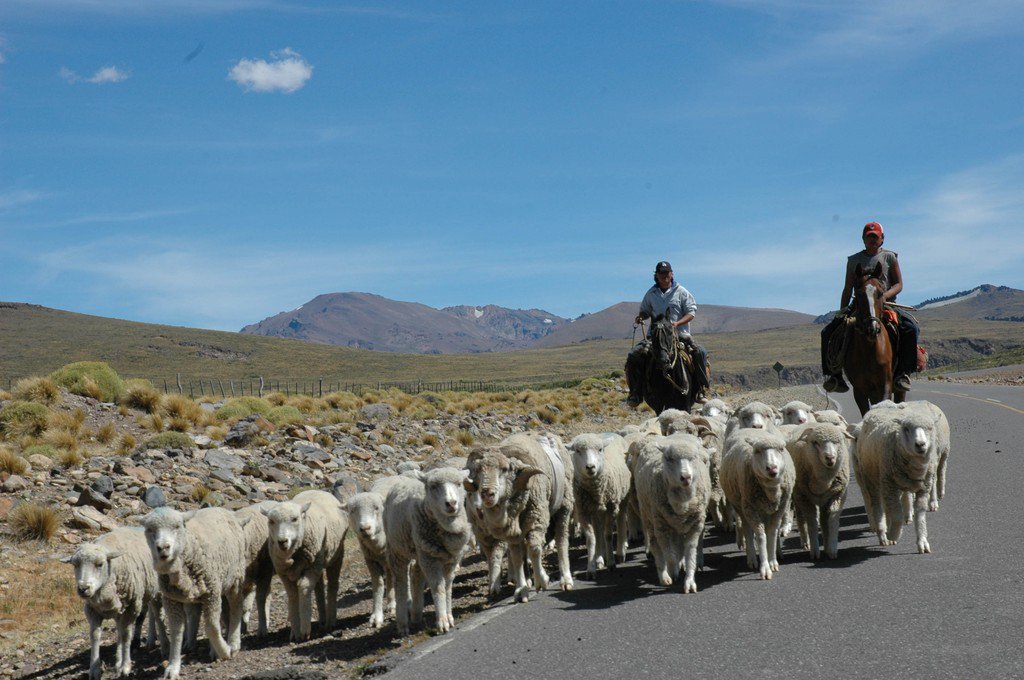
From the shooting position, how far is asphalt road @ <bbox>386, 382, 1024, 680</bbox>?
634 cm

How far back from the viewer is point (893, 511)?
32.9 ft

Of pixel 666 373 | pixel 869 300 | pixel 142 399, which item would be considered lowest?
pixel 142 399

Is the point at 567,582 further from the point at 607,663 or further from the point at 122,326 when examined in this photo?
the point at 122,326

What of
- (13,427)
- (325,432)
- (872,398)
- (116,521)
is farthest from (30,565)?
(872,398)

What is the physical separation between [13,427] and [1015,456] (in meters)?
22.6

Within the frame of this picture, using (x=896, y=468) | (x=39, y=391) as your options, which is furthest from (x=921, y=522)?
(x=39, y=391)

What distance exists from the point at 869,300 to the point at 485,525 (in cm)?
734

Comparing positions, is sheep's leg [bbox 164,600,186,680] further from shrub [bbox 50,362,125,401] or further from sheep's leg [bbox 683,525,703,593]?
shrub [bbox 50,362,125,401]

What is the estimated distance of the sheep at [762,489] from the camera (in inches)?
366

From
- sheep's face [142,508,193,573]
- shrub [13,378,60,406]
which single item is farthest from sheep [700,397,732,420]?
shrub [13,378,60,406]

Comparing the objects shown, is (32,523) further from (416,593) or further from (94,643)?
(416,593)

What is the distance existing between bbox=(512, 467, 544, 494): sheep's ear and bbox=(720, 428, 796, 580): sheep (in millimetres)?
2227

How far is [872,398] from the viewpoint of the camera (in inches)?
552

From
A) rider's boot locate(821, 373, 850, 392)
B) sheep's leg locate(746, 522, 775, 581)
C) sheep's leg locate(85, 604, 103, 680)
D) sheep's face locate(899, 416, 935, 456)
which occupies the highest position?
rider's boot locate(821, 373, 850, 392)
